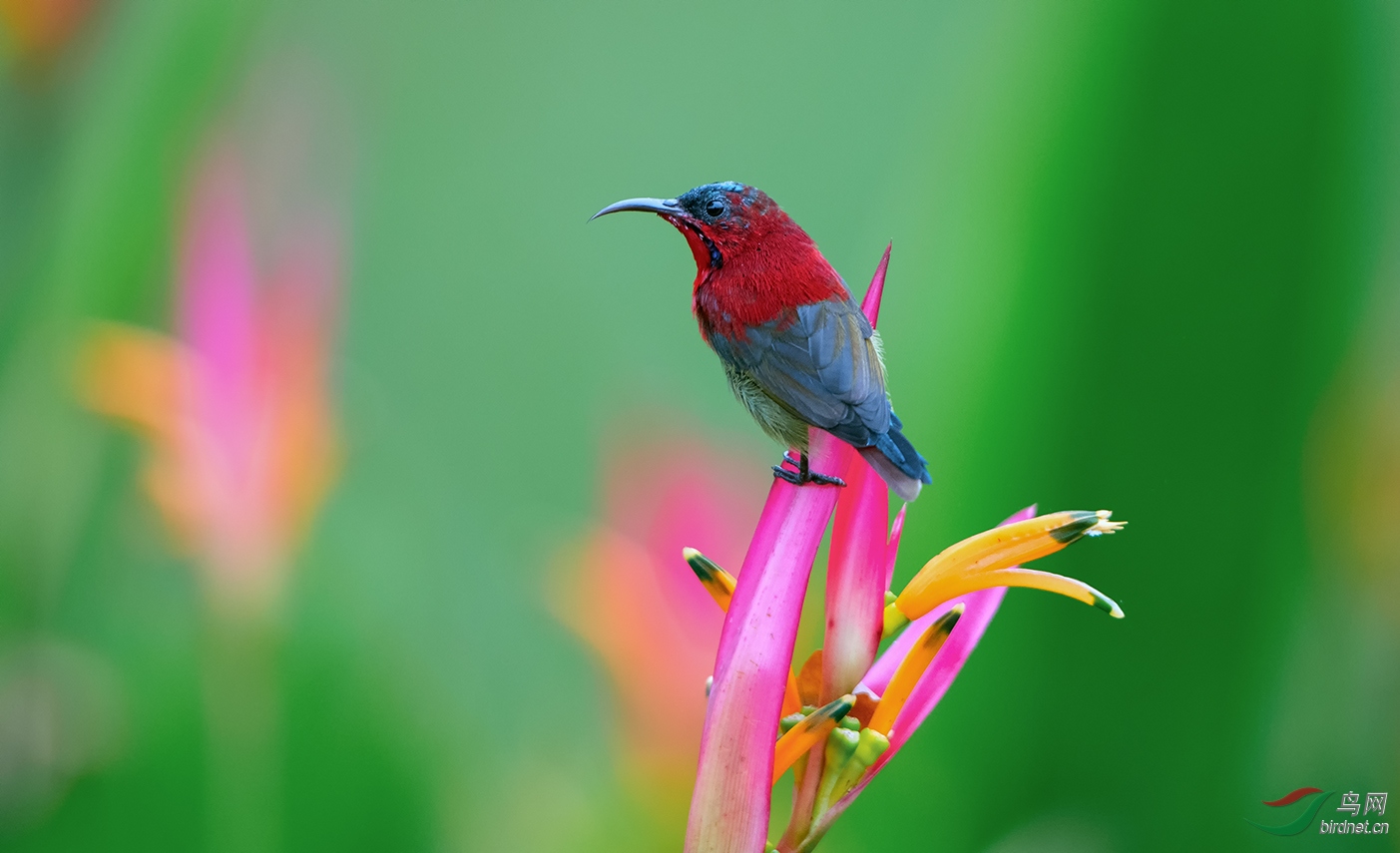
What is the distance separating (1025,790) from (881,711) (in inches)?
15.5

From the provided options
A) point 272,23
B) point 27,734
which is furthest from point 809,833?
point 272,23

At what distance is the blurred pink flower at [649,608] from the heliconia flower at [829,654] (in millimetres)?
170

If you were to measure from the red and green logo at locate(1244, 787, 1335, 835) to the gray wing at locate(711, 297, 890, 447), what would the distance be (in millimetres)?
660

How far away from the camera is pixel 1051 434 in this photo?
3.14 feet

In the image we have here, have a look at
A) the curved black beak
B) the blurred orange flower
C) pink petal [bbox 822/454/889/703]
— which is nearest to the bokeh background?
the blurred orange flower

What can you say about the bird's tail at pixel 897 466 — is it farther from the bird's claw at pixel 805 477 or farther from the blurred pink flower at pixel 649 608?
the blurred pink flower at pixel 649 608

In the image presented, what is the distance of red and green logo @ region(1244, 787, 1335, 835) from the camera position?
1014mm

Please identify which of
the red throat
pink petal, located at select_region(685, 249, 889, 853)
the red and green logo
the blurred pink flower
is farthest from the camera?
the red and green logo

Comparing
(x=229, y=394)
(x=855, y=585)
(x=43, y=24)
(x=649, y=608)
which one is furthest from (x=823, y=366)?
(x=43, y=24)

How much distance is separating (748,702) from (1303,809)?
28.6 inches

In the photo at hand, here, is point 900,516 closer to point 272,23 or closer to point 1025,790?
point 1025,790

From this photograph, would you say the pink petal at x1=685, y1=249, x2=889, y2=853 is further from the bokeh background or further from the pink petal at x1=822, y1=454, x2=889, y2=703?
the bokeh background

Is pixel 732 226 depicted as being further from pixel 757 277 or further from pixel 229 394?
pixel 229 394

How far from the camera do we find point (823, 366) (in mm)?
696
